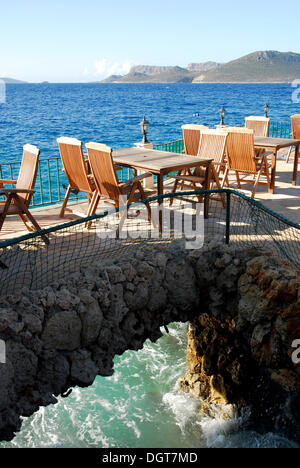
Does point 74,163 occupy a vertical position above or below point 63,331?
above

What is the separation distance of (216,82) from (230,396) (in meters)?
176

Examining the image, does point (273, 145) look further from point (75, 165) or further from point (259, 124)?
point (75, 165)

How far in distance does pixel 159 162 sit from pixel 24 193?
74.8 inches

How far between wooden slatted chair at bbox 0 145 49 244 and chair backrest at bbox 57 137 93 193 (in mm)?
587

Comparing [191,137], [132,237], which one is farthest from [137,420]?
[191,137]

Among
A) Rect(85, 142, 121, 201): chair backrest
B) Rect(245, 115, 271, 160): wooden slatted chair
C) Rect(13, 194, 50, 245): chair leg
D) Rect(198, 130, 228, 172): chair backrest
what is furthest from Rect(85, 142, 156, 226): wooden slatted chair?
Rect(245, 115, 271, 160): wooden slatted chair

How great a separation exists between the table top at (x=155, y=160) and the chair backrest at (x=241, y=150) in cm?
155

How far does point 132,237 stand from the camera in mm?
5719

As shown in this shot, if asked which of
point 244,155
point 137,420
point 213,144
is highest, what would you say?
point 213,144

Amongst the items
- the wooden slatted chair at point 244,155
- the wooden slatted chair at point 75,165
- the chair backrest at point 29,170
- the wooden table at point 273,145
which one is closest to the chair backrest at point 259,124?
the wooden table at point 273,145

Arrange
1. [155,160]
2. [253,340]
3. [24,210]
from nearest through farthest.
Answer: [253,340] → [24,210] → [155,160]

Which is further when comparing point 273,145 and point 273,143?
point 273,143

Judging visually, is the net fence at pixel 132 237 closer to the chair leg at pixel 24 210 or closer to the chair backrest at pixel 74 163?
the chair leg at pixel 24 210
